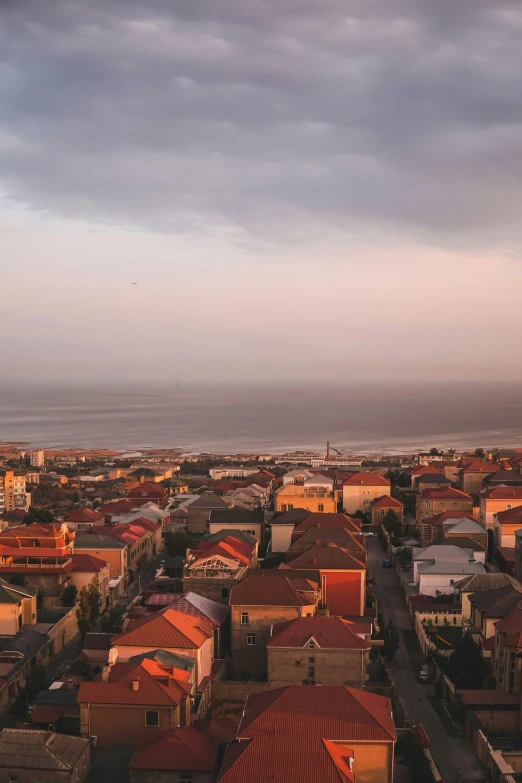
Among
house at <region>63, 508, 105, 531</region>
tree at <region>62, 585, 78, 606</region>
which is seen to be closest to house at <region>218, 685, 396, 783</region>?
tree at <region>62, 585, 78, 606</region>

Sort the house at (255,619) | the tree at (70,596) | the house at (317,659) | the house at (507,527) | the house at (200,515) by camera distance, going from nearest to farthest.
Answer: the house at (317,659)
the house at (255,619)
the tree at (70,596)
the house at (507,527)
the house at (200,515)

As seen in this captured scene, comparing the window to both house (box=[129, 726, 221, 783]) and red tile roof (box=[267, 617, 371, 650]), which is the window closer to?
house (box=[129, 726, 221, 783])

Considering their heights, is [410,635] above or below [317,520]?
below

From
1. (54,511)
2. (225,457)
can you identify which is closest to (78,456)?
(225,457)

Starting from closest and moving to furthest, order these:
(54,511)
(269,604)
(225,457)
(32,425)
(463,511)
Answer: (269,604) → (463,511) → (54,511) → (225,457) → (32,425)

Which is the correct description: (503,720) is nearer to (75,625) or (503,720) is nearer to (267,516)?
(75,625)

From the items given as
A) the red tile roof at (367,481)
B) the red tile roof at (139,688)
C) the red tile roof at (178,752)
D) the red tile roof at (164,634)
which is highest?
the red tile roof at (367,481)

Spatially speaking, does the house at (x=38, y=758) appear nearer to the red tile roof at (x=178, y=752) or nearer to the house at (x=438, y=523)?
the red tile roof at (x=178, y=752)

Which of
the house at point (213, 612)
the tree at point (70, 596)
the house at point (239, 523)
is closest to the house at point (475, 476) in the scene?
the house at point (239, 523)
